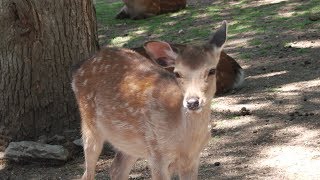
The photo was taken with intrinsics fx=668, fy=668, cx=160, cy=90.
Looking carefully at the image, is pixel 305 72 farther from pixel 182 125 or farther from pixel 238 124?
pixel 182 125

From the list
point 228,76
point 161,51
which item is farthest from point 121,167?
point 228,76

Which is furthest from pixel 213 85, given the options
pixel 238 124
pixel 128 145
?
pixel 238 124

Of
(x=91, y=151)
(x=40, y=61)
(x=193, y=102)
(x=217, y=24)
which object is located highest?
(x=193, y=102)

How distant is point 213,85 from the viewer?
4367 millimetres

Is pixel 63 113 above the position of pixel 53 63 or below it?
below

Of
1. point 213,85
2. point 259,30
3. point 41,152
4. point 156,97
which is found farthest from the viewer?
point 259,30

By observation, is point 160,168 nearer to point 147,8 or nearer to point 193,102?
point 193,102

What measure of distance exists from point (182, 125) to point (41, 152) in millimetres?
2192

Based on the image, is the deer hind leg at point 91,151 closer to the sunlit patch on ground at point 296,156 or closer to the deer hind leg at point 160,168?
the deer hind leg at point 160,168

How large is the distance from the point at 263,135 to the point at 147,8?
8168 mm

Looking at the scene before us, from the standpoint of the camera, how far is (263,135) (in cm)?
641

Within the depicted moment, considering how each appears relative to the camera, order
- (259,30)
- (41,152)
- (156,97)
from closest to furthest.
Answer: (156,97), (41,152), (259,30)

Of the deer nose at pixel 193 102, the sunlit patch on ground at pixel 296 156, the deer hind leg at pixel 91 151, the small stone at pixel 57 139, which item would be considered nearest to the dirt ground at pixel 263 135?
the sunlit patch on ground at pixel 296 156

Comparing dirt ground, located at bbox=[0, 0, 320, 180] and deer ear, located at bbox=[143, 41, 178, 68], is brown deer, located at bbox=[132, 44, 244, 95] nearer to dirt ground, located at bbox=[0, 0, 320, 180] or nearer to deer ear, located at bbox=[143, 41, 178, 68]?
dirt ground, located at bbox=[0, 0, 320, 180]
